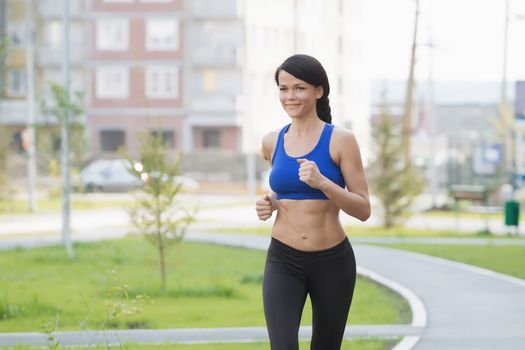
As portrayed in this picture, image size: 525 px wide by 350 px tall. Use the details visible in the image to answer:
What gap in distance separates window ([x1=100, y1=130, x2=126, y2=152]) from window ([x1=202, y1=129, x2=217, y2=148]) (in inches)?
188

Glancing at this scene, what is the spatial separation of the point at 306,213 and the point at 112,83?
2730 inches

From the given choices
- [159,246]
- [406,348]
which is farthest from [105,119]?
[406,348]

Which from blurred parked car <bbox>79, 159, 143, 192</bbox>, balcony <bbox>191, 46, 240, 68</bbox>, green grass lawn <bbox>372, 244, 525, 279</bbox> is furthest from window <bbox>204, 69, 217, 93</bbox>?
green grass lawn <bbox>372, 244, 525, 279</bbox>

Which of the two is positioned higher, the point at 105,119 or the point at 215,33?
the point at 215,33

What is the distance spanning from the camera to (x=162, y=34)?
74938mm

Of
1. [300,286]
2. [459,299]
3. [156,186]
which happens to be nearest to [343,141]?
[300,286]

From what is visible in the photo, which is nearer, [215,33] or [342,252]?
[342,252]

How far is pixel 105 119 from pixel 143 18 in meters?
6.26

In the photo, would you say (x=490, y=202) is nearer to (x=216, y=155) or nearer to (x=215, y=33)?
(x=216, y=155)

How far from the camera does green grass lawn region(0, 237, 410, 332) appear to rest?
42.3 ft

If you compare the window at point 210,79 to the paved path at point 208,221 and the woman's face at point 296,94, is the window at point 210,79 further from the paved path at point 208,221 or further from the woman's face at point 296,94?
the woman's face at point 296,94

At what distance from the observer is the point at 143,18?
74.6 m

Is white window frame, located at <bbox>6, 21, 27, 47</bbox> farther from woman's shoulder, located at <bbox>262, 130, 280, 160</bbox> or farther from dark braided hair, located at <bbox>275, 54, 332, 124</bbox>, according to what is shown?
dark braided hair, located at <bbox>275, 54, 332, 124</bbox>

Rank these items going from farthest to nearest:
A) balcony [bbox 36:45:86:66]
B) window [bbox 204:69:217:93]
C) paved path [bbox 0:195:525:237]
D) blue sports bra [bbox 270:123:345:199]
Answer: window [bbox 204:69:217:93], balcony [bbox 36:45:86:66], paved path [bbox 0:195:525:237], blue sports bra [bbox 270:123:345:199]
